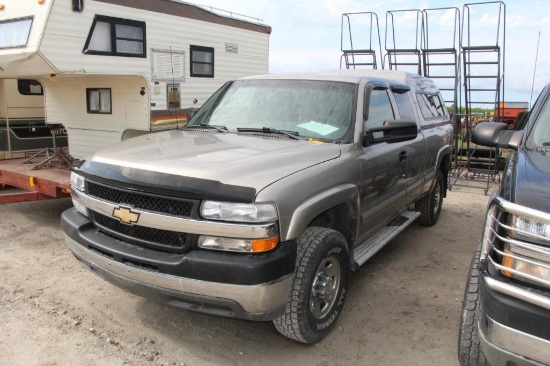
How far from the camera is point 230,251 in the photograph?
9.04 feet

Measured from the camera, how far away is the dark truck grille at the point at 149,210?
283 centimetres

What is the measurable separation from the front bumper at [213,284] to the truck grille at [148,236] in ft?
0.18

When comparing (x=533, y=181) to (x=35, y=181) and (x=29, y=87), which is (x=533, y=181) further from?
(x=29, y=87)

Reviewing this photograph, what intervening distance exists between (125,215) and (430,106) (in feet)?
15.1

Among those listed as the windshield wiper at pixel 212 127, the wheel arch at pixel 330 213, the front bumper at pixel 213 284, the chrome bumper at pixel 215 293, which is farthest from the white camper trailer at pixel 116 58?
the wheel arch at pixel 330 213

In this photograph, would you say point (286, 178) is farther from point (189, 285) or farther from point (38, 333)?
point (38, 333)

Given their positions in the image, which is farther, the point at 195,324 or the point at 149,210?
the point at 195,324

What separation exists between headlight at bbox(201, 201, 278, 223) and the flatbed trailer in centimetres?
337

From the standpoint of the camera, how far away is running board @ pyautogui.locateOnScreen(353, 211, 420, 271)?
399cm

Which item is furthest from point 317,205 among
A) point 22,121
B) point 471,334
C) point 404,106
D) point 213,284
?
point 22,121

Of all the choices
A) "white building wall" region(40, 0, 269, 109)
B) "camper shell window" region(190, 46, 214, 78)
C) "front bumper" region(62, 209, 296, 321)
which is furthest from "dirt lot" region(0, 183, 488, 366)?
"camper shell window" region(190, 46, 214, 78)

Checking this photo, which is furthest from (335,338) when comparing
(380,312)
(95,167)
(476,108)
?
(476,108)

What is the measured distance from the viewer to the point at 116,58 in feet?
23.6

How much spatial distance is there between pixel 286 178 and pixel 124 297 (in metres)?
2.00
